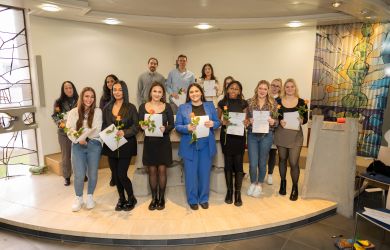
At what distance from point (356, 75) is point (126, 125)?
424 centimetres

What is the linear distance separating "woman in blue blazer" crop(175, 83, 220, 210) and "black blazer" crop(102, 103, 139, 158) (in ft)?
1.59

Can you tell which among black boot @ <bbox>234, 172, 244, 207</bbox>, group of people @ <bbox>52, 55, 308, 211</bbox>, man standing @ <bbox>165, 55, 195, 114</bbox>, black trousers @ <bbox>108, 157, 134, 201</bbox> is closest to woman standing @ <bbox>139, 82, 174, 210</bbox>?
group of people @ <bbox>52, 55, 308, 211</bbox>

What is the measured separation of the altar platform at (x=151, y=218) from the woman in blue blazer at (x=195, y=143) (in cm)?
32

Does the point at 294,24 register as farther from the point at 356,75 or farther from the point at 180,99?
the point at 180,99

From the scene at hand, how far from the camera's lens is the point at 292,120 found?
3338mm

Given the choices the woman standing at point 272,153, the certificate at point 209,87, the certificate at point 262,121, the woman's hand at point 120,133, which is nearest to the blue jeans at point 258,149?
the certificate at point 262,121

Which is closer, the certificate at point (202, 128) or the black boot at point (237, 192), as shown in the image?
the certificate at point (202, 128)

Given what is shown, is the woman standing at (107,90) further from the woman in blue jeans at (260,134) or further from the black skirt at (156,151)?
the woman in blue jeans at (260,134)

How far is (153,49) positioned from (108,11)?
2.01 metres

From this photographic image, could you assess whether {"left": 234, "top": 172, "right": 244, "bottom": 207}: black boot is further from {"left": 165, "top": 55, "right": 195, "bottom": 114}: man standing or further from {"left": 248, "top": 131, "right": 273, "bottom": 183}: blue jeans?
{"left": 165, "top": 55, "right": 195, "bottom": 114}: man standing

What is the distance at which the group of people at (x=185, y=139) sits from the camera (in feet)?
9.96

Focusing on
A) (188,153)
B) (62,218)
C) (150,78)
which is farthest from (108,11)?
(62,218)

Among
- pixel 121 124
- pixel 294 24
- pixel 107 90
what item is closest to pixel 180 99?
pixel 107 90

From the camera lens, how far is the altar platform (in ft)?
9.48
